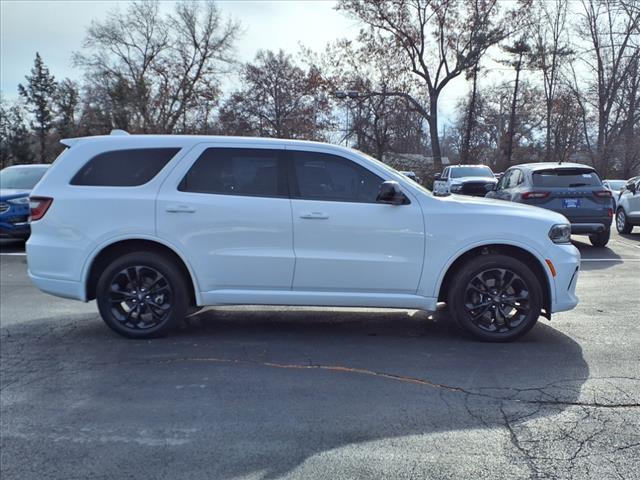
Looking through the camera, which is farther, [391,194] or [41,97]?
[41,97]

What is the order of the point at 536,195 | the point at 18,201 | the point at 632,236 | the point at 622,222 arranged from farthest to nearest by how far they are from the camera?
the point at 622,222
the point at 632,236
the point at 18,201
the point at 536,195

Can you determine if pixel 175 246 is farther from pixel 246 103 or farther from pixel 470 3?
pixel 246 103

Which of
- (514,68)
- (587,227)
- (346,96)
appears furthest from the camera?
(514,68)

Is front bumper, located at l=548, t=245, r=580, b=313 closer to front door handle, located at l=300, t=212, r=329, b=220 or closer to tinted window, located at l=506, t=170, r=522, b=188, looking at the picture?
front door handle, located at l=300, t=212, r=329, b=220

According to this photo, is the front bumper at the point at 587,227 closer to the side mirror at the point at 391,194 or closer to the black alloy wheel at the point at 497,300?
the black alloy wheel at the point at 497,300

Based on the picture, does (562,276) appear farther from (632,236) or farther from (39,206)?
(632,236)

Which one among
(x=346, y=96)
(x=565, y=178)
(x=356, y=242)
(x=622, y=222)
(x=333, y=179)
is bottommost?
(x=622, y=222)

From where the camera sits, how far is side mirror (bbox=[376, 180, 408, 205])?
4750 millimetres

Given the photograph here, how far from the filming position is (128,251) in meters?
5.10

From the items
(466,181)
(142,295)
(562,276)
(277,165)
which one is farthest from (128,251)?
(466,181)

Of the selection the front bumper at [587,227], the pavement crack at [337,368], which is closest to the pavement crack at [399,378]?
the pavement crack at [337,368]

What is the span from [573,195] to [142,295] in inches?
335

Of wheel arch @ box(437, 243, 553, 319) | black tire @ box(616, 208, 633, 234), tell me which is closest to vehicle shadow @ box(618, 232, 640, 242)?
black tire @ box(616, 208, 633, 234)

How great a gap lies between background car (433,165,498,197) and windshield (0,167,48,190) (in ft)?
36.7
